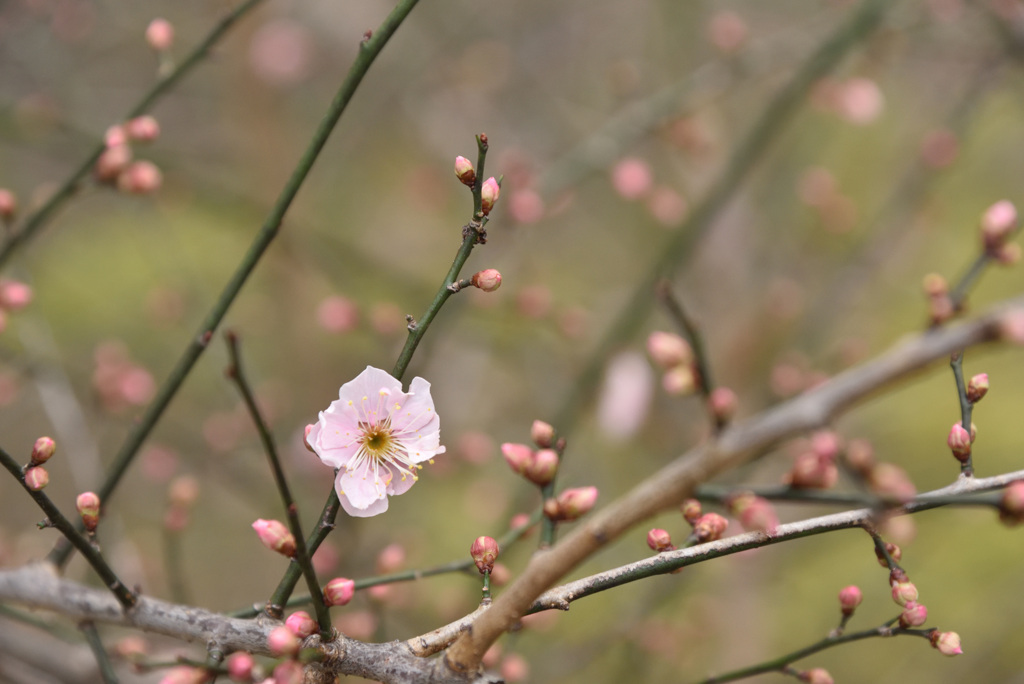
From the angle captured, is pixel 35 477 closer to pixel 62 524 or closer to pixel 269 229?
pixel 62 524

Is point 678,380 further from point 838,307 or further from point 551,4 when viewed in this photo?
point 551,4

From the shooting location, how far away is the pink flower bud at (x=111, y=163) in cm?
172

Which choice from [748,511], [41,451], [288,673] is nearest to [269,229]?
[41,451]

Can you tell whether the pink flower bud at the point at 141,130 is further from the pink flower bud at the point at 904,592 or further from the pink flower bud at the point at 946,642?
the pink flower bud at the point at 946,642

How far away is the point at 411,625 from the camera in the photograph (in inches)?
127

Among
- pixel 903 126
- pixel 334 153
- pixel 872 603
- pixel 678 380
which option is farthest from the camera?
pixel 903 126

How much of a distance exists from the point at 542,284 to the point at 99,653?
373 centimetres

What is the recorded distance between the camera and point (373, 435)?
1396mm

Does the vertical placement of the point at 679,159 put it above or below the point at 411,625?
above

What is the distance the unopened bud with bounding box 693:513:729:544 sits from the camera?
1147mm

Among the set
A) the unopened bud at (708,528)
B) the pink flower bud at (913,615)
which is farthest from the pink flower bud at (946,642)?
the unopened bud at (708,528)

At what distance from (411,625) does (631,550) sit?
112 cm

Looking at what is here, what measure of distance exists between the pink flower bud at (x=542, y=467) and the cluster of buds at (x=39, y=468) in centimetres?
70

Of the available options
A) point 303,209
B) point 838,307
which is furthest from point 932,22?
point 303,209
